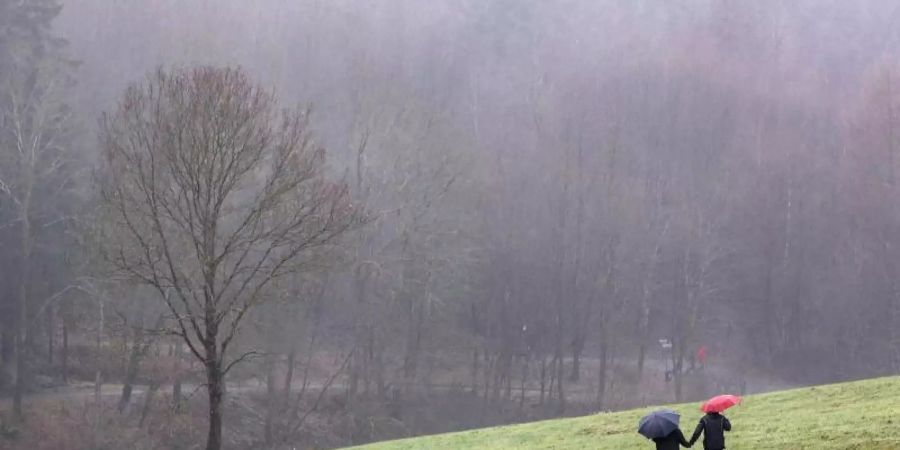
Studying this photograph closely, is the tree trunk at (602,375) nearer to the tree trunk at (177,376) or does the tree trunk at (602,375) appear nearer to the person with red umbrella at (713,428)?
the tree trunk at (177,376)

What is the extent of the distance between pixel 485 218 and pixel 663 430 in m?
41.3

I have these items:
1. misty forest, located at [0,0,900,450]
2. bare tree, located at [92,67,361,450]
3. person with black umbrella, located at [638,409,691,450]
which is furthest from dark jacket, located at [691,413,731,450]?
misty forest, located at [0,0,900,450]

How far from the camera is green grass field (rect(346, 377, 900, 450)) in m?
12.8

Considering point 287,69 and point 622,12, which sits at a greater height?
point 622,12

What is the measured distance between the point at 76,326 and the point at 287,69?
2040 cm

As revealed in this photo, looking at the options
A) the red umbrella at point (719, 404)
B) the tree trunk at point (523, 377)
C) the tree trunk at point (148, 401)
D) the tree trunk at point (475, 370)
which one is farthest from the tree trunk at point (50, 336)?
the red umbrella at point (719, 404)

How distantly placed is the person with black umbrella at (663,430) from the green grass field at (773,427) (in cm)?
326

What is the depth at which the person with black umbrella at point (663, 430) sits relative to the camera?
1021 cm

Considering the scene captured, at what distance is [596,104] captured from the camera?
186 feet

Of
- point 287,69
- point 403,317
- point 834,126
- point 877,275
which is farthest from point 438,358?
point 834,126

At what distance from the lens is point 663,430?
33.4 ft

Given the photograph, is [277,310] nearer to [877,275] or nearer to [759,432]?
[759,432]

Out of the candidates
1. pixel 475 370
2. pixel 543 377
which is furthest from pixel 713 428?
pixel 475 370

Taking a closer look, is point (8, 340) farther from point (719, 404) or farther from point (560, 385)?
point (719, 404)
